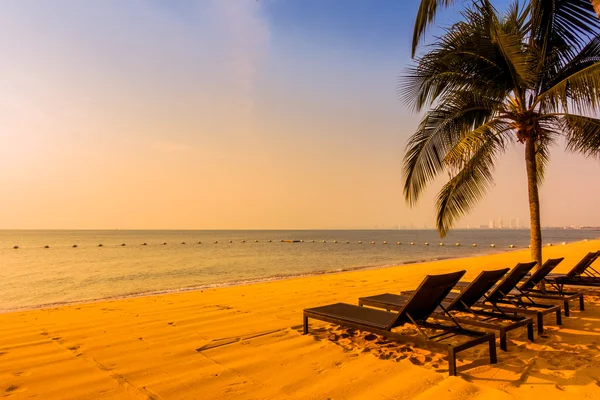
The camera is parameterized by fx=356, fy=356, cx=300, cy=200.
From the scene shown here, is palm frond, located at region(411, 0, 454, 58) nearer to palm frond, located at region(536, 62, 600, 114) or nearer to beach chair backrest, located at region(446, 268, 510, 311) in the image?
palm frond, located at region(536, 62, 600, 114)

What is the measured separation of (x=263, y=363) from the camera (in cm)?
385

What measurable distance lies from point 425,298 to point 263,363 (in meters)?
1.86

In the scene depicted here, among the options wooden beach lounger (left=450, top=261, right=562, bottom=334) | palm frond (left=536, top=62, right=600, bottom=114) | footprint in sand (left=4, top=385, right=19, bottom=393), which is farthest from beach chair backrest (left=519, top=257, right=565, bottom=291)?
footprint in sand (left=4, top=385, right=19, bottom=393)

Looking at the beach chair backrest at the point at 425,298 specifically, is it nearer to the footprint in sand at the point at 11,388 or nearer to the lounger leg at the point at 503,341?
the lounger leg at the point at 503,341

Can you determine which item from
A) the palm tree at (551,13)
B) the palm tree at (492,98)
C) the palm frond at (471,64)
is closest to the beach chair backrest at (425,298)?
the palm tree at (551,13)

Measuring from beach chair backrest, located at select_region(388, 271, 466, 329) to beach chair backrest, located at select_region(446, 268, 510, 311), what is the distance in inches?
18.2

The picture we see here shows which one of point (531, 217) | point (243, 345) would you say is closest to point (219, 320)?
point (243, 345)

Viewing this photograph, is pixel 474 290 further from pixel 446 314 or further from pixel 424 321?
pixel 424 321

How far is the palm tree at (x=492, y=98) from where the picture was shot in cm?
657

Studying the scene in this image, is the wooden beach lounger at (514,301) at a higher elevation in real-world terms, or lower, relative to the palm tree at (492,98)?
lower

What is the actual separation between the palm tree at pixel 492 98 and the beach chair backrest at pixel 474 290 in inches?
129

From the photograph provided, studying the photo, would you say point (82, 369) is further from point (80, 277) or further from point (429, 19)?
point (80, 277)

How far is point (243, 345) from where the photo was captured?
4539mm

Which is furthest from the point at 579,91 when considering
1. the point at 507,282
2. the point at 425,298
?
the point at 425,298
